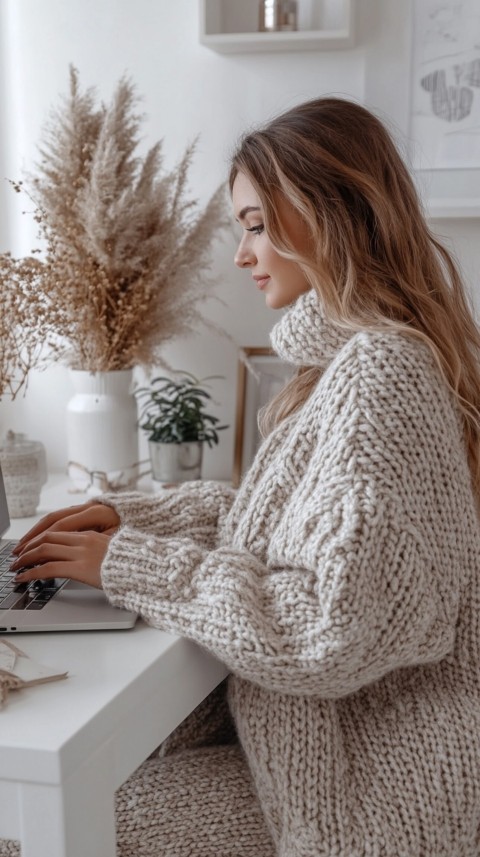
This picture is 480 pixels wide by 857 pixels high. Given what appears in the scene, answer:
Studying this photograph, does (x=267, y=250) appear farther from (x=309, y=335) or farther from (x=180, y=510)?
(x=180, y=510)

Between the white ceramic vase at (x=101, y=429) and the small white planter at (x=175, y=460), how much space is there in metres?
0.05

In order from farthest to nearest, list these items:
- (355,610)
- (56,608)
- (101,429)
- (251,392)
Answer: (251,392)
(101,429)
(56,608)
(355,610)

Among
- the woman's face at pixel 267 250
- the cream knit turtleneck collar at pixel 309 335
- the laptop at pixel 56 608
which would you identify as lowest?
the laptop at pixel 56 608

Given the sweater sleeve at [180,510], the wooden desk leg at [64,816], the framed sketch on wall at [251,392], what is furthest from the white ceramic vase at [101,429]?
the wooden desk leg at [64,816]

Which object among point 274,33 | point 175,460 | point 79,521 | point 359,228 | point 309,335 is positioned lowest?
point 175,460

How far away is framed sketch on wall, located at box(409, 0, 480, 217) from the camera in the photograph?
147 centimetres

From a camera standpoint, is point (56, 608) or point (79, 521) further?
point (79, 521)

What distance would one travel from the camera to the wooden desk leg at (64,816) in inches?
25.9

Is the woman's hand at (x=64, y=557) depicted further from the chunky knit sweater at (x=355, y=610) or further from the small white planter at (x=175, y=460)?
the small white planter at (x=175, y=460)

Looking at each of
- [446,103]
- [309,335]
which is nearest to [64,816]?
[309,335]

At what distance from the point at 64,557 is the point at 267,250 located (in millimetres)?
438

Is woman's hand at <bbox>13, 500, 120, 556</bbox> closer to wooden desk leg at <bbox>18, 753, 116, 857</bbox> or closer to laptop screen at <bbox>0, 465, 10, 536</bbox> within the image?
laptop screen at <bbox>0, 465, 10, 536</bbox>

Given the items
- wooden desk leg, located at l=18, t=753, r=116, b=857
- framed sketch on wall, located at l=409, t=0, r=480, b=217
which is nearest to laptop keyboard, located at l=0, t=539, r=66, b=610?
wooden desk leg, located at l=18, t=753, r=116, b=857

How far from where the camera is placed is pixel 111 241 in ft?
4.83
